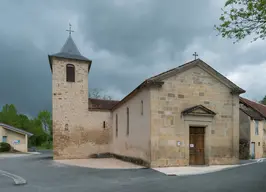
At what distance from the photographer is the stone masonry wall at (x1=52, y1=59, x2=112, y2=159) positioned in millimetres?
19750

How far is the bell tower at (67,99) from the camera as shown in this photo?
19703mm

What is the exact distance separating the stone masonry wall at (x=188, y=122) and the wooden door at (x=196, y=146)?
13.0 inches

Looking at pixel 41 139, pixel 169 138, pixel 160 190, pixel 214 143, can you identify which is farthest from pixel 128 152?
pixel 41 139

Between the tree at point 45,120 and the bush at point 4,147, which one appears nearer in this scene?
the bush at point 4,147

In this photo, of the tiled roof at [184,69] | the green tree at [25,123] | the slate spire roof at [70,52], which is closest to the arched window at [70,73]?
the slate spire roof at [70,52]

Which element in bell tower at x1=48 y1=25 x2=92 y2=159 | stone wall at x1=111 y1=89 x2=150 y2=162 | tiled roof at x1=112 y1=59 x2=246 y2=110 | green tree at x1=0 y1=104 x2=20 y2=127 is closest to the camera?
tiled roof at x1=112 y1=59 x2=246 y2=110

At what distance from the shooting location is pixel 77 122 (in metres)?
20.3

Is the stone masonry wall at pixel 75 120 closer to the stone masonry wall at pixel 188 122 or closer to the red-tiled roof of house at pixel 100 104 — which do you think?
the red-tiled roof of house at pixel 100 104

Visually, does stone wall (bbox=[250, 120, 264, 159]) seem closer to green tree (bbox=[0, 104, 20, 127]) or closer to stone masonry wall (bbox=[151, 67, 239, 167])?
stone masonry wall (bbox=[151, 67, 239, 167])

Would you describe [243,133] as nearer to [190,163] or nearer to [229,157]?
[229,157]

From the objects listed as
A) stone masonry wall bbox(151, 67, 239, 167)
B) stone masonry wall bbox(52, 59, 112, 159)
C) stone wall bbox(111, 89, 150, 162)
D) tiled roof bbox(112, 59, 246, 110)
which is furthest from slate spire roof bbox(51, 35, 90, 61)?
stone masonry wall bbox(151, 67, 239, 167)

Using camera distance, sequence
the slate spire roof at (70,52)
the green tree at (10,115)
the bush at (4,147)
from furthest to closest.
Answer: the green tree at (10,115) → the bush at (4,147) → the slate spire roof at (70,52)

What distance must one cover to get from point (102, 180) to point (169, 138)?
195 inches

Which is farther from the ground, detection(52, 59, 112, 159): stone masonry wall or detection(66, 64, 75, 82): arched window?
detection(66, 64, 75, 82): arched window
